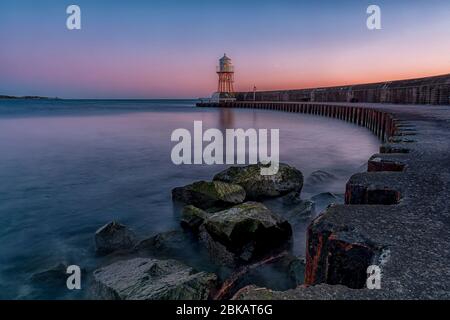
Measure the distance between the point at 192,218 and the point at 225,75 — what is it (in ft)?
200

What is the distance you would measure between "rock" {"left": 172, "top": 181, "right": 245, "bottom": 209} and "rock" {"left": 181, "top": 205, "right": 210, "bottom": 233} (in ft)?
1.96

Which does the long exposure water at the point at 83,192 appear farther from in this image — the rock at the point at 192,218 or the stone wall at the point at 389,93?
the stone wall at the point at 389,93

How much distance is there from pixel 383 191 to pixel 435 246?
2.83ft

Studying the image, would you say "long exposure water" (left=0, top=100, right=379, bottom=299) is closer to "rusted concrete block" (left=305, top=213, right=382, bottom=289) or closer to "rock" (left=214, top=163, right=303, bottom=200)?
"rock" (left=214, top=163, right=303, bottom=200)

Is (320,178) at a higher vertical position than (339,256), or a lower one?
lower

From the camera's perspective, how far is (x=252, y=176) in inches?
252

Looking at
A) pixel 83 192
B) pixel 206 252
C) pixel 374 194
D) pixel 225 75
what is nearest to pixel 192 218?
pixel 206 252

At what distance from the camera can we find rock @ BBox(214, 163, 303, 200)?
6352 mm

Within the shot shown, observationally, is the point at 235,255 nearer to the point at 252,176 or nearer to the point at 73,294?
the point at 73,294

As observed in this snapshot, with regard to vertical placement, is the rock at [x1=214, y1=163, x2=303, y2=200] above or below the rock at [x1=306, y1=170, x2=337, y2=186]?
above

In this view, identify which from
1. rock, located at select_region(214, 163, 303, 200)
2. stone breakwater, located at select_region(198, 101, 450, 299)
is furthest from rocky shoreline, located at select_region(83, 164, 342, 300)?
stone breakwater, located at select_region(198, 101, 450, 299)

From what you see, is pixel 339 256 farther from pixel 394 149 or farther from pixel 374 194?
pixel 394 149

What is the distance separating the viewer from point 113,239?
4.64 metres

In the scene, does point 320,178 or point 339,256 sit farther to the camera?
point 320,178
